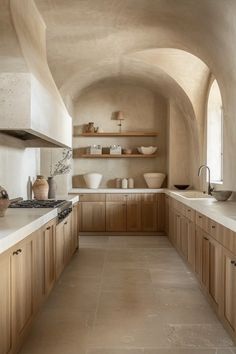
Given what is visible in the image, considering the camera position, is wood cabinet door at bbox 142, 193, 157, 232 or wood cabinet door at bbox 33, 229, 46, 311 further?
wood cabinet door at bbox 142, 193, 157, 232

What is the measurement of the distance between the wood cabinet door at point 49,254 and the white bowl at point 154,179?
4047 millimetres

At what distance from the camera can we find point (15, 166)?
4.46 meters

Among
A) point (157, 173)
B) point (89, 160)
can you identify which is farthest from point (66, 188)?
point (157, 173)

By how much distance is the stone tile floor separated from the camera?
2.63 meters

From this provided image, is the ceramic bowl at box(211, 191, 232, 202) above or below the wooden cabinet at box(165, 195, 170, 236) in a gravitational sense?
above

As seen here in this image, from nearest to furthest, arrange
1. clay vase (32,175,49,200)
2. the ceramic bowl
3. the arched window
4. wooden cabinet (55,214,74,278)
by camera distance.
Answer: wooden cabinet (55,214,74,278) → the ceramic bowl → clay vase (32,175,49,200) → the arched window

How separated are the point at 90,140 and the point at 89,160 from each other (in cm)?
42

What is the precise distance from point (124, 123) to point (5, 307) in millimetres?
6060

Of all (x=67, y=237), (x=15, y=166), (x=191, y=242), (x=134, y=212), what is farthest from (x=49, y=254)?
(x=134, y=212)

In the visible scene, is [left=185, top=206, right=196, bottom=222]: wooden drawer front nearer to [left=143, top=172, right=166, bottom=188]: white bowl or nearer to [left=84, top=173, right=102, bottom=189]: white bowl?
[left=143, top=172, right=166, bottom=188]: white bowl

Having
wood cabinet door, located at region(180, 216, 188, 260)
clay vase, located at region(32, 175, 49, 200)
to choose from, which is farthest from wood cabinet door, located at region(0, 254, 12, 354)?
wood cabinet door, located at region(180, 216, 188, 260)

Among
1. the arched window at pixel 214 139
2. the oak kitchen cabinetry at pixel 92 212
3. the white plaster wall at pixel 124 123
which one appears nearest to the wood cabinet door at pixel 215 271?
the arched window at pixel 214 139

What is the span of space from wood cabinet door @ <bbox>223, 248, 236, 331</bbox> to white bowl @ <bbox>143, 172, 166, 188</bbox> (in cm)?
471

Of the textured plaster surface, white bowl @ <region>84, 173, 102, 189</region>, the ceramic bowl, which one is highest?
the textured plaster surface
